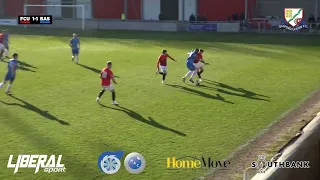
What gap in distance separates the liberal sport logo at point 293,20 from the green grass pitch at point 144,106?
1619 centimetres

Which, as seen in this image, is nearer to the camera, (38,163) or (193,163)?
(38,163)

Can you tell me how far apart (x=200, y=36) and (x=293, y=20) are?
12115 mm

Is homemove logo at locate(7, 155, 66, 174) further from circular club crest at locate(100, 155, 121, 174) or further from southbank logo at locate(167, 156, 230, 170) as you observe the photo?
southbank logo at locate(167, 156, 230, 170)

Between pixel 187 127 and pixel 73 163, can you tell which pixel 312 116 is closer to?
pixel 187 127

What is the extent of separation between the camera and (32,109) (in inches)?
685

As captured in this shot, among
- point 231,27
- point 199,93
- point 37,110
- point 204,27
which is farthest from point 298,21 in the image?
point 37,110

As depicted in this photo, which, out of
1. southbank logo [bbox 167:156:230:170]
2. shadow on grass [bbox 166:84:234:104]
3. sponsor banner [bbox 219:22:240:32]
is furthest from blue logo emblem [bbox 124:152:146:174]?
sponsor banner [bbox 219:22:240:32]

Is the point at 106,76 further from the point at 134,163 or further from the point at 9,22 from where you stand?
the point at 9,22

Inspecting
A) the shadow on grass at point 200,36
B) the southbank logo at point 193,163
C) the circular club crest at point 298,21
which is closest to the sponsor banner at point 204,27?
the shadow on grass at point 200,36

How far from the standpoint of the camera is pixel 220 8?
56562 millimetres

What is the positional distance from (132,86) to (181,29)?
3275cm

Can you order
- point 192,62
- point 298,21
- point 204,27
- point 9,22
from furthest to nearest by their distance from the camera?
point 9,22, point 204,27, point 298,21, point 192,62

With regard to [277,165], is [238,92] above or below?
above

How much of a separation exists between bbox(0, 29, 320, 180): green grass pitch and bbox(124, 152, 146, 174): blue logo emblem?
0.17m
